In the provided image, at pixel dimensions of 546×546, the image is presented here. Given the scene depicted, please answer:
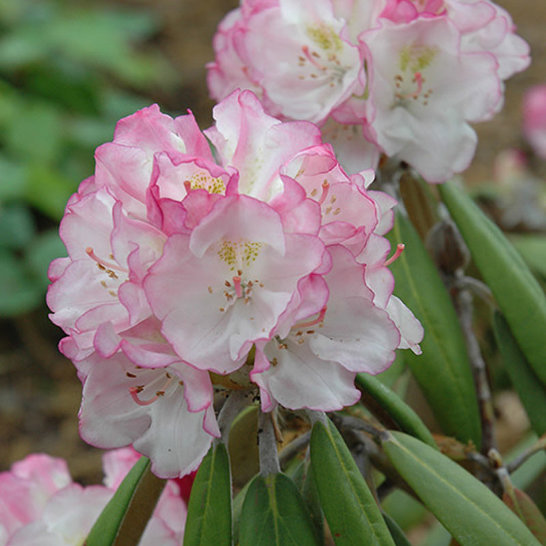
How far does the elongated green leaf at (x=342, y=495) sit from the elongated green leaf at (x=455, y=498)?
5cm

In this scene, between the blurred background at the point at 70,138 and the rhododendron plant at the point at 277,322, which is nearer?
the rhododendron plant at the point at 277,322

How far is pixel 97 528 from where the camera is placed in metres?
0.65

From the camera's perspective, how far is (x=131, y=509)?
66 centimetres

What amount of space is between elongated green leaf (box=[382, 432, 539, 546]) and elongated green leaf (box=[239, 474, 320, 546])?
0.28 feet

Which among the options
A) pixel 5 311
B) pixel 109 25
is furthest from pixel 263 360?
pixel 109 25

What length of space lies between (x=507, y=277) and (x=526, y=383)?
10 cm

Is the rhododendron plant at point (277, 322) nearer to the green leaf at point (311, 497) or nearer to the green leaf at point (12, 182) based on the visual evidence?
the green leaf at point (311, 497)

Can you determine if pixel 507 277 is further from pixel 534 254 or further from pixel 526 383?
pixel 534 254

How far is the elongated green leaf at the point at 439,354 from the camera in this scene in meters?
0.77

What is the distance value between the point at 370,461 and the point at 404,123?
0.32m

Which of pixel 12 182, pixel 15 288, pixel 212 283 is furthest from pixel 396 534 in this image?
pixel 12 182

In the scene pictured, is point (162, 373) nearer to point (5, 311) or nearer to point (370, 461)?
point (370, 461)

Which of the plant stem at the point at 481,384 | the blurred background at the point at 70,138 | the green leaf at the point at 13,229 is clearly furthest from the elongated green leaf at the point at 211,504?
the green leaf at the point at 13,229

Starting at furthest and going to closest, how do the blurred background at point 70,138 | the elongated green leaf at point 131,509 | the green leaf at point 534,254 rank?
the blurred background at point 70,138 → the green leaf at point 534,254 → the elongated green leaf at point 131,509
